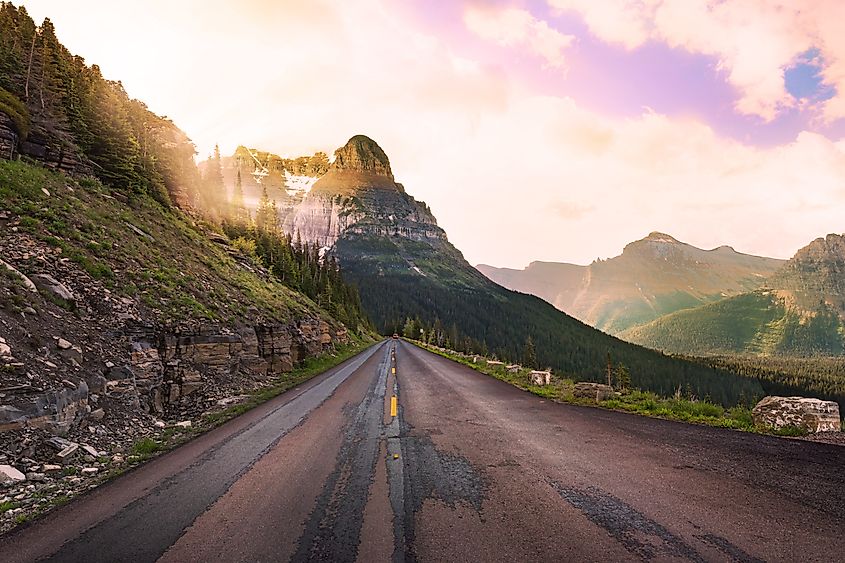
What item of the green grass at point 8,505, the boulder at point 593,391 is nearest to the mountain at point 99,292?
the green grass at point 8,505

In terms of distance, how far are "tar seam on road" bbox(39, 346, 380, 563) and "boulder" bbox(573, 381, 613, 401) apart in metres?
9.31

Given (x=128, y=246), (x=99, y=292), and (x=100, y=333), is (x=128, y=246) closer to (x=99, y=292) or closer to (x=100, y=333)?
(x=99, y=292)

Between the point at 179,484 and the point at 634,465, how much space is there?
7.36 m

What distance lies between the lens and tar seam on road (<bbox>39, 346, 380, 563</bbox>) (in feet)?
14.7

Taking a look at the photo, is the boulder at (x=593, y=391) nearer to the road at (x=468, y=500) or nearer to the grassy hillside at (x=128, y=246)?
the road at (x=468, y=500)

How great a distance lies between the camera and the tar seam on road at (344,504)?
419 centimetres

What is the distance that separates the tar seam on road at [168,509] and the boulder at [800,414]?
10498 mm

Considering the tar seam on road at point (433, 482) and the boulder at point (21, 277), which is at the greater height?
the boulder at point (21, 277)

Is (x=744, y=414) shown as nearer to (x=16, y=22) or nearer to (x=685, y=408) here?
(x=685, y=408)

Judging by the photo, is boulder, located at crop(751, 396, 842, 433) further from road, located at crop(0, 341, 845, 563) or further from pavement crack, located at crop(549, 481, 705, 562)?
pavement crack, located at crop(549, 481, 705, 562)

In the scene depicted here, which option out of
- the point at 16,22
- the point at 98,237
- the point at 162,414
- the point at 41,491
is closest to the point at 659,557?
the point at 41,491

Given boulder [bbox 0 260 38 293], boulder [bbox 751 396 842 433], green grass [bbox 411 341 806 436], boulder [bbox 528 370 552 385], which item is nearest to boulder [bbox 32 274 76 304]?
boulder [bbox 0 260 38 293]

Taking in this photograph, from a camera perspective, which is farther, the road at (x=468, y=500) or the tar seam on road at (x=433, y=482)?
the tar seam on road at (x=433, y=482)

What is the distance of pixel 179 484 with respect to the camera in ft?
21.4
